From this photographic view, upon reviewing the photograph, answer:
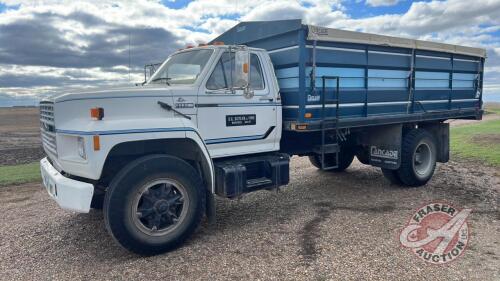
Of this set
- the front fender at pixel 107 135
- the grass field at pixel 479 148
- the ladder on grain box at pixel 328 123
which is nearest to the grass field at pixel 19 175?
the front fender at pixel 107 135

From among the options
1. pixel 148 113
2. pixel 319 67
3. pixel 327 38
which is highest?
pixel 327 38

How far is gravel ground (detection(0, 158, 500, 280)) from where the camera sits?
4.12 metres

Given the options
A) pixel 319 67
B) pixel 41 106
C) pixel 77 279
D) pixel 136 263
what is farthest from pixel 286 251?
pixel 41 106

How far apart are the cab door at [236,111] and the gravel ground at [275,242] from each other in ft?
3.77

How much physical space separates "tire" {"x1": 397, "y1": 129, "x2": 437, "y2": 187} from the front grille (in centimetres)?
593

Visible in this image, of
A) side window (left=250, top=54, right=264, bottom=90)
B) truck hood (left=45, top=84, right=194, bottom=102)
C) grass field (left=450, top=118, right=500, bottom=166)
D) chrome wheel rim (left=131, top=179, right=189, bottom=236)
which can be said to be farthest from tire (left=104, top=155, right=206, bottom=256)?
grass field (left=450, top=118, right=500, bottom=166)

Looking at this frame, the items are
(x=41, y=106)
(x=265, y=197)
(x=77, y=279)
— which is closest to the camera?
(x=77, y=279)

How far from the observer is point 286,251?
15.2 feet

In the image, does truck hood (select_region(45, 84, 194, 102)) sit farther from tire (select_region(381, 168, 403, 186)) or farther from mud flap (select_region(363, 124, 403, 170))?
tire (select_region(381, 168, 403, 186))

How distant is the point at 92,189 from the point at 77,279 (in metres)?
0.93

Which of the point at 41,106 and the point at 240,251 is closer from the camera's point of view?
the point at 240,251

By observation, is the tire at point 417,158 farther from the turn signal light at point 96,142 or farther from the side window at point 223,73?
the turn signal light at point 96,142

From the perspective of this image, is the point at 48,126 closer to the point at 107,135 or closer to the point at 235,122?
the point at 107,135

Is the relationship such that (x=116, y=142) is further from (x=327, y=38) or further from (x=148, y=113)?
(x=327, y=38)
